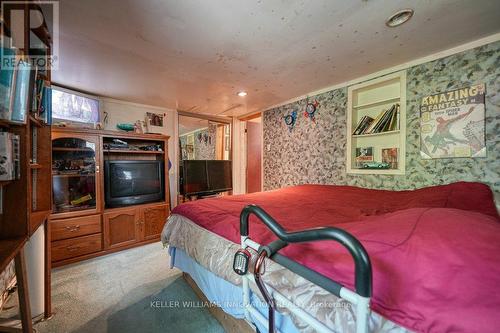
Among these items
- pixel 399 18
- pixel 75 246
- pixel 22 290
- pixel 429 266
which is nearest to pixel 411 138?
pixel 399 18

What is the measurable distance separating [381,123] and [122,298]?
10.1 feet

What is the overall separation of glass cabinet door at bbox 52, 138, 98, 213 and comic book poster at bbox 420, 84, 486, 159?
3.76 m

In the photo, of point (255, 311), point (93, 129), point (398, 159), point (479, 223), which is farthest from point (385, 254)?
point (93, 129)

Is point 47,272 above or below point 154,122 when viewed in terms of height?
below

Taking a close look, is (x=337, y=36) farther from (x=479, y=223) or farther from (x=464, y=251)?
(x=464, y=251)

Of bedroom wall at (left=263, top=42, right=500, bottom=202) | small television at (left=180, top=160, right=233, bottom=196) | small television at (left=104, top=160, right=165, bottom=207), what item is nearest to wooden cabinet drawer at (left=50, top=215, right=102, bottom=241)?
small television at (left=104, top=160, right=165, bottom=207)

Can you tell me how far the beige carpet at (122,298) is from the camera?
4.60 feet

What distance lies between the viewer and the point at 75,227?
2361 mm

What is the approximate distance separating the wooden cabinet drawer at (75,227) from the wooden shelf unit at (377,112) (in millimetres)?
3274

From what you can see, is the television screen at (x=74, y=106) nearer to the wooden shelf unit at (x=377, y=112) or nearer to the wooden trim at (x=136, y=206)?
the wooden trim at (x=136, y=206)

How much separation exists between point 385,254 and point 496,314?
0.23 meters

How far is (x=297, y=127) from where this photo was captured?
3061mm

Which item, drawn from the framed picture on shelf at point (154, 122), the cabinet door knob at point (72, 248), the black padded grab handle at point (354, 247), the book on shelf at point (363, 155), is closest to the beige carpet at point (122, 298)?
the cabinet door knob at point (72, 248)
